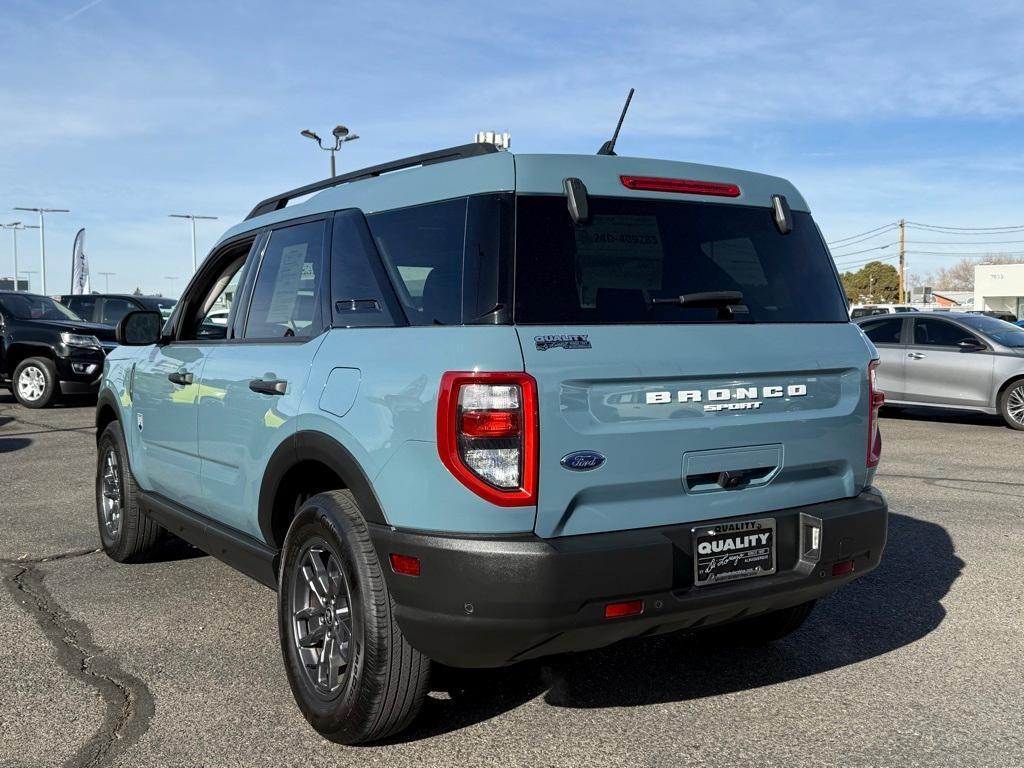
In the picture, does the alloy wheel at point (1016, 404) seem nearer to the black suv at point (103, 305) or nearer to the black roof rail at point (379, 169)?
the black roof rail at point (379, 169)

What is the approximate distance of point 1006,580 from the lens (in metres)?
5.34

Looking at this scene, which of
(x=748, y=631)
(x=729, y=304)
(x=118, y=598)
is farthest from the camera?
(x=118, y=598)

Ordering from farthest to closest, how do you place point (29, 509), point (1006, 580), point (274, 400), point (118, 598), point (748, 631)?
point (29, 509) → point (1006, 580) → point (118, 598) → point (748, 631) → point (274, 400)

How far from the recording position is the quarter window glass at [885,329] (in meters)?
13.6

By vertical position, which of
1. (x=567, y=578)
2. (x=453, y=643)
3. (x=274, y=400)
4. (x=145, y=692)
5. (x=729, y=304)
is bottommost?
(x=145, y=692)

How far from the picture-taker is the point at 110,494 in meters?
5.87

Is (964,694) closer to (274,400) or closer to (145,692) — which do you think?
(274,400)

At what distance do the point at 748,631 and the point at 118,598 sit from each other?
3.07 metres

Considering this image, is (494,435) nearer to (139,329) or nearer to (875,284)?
(139,329)

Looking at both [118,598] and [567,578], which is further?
[118,598]

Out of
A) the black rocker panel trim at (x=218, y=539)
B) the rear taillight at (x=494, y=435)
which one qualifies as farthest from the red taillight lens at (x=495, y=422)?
the black rocker panel trim at (x=218, y=539)

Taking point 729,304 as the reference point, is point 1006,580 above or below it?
below

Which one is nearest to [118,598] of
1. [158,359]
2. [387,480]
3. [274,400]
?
[158,359]

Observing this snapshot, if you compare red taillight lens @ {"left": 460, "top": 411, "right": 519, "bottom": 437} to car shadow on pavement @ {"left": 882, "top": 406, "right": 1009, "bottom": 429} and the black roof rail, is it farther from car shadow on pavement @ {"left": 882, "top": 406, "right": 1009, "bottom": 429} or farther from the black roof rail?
car shadow on pavement @ {"left": 882, "top": 406, "right": 1009, "bottom": 429}
